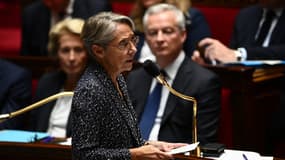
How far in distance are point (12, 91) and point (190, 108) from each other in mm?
536

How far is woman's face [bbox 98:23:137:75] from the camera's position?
111 cm

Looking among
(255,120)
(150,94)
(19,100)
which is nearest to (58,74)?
(19,100)

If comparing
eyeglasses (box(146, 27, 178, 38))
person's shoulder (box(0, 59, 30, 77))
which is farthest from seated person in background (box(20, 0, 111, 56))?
eyeglasses (box(146, 27, 178, 38))

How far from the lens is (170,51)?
1.68 metres

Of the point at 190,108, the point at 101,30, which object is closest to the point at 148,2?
the point at 190,108

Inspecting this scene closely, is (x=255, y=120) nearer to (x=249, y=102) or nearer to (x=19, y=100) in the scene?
(x=249, y=102)

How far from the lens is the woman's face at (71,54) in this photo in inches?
72.0

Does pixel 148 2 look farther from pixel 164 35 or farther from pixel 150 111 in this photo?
pixel 150 111

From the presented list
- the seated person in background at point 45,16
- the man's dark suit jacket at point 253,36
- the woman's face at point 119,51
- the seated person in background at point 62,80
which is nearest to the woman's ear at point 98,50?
the woman's face at point 119,51

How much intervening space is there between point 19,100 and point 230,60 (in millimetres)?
621

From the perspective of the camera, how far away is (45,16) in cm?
233

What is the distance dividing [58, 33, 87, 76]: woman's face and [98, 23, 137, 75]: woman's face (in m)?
0.72

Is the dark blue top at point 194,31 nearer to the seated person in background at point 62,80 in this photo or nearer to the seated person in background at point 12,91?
the seated person in background at point 62,80

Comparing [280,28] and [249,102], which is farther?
[280,28]
